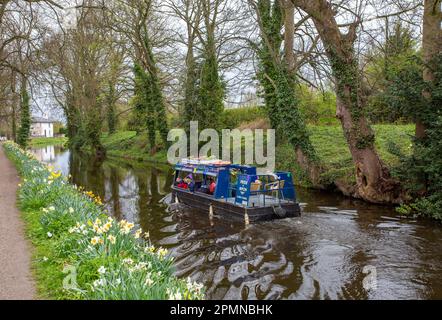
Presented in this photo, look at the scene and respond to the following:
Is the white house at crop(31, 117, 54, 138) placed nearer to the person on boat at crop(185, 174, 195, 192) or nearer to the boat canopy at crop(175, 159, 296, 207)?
the person on boat at crop(185, 174, 195, 192)

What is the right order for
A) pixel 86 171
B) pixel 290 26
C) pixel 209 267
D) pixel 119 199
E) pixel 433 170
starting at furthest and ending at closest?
1. pixel 86 171
2. pixel 290 26
3. pixel 119 199
4. pixel 433 170
5. pixel 209 267

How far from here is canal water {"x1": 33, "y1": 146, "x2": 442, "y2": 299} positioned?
7172 mm

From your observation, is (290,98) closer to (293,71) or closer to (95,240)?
(293,71)

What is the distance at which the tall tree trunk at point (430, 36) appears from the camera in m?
12.6

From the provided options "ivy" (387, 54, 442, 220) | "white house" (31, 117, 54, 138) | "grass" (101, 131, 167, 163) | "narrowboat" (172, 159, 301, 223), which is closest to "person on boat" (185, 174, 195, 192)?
"narrowboat" (172, 159, 301, 223)

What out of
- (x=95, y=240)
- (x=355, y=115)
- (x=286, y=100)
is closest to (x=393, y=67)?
(x=355, y=115)

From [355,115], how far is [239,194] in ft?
16.3

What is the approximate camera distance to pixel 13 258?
655 centimetres

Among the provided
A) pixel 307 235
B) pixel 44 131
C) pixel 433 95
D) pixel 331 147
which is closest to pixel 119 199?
pixel 307 235

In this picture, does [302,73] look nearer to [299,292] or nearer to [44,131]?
[299,292]

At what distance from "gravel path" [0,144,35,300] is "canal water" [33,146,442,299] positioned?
9.20ft

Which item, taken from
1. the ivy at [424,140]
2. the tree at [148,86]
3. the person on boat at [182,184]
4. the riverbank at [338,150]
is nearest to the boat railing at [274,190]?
the person on boat at [182,184]
